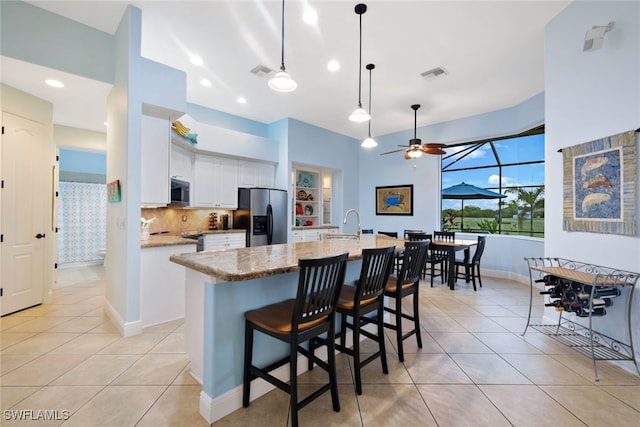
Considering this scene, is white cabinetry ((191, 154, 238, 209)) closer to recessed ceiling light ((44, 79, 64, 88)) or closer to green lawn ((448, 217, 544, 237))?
recessed ceiling light ((44, 79, 64, 88))

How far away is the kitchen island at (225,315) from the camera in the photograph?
164cm

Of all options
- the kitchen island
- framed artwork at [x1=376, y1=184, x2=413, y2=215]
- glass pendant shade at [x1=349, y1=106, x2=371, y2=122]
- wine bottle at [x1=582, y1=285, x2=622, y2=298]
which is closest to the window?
framed artwork at [x1=376, y1=184, x2=413, y2=215]

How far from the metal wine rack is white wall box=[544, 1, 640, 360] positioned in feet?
0.22

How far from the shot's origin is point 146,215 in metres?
4.46

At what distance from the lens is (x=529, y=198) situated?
5.41 meters

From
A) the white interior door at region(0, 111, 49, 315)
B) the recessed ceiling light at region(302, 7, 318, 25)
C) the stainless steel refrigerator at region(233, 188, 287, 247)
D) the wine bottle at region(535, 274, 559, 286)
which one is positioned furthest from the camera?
the stainless steel refrigerator at region(233, 188, 287, 247)

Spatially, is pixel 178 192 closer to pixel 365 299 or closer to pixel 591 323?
pixel 365 299

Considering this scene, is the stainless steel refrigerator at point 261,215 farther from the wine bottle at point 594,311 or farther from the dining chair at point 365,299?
the wine bottle at point 594,311

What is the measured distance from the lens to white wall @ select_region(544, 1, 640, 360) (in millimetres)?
2236

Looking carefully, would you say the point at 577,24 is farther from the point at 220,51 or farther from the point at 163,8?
the point at 163,8

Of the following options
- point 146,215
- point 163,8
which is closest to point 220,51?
point 163,8

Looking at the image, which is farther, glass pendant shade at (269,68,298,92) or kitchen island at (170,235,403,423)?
glass pendant shade at (269,68,298,92)

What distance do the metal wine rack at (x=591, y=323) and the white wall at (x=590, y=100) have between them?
0.22 feet

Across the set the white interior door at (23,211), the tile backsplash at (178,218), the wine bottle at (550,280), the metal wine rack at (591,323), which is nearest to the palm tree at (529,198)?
the metal wine rack at (591,323)
